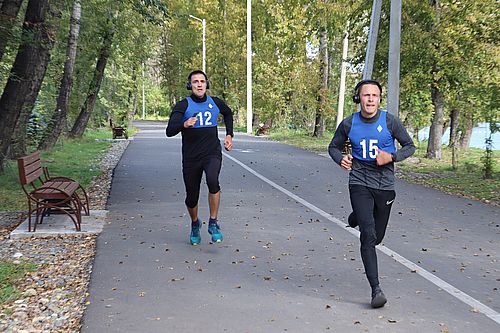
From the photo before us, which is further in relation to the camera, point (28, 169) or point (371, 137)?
point (28, 169)

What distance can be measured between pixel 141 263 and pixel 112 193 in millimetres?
6017

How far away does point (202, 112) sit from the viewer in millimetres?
7730

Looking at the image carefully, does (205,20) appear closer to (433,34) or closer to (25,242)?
(433,34)

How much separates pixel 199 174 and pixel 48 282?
2.31m

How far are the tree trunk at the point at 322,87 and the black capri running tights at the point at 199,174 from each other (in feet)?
84.0

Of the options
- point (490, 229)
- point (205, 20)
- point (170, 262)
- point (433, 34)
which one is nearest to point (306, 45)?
point (433, 34)

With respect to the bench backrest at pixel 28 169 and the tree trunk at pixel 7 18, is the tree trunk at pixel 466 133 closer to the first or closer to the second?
the tree trunk at pixel 7 18

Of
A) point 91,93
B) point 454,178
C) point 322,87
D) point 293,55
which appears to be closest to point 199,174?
point 454,178

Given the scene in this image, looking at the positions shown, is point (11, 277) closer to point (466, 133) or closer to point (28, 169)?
point (28, 169)

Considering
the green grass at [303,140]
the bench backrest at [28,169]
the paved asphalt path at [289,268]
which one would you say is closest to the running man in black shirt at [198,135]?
the paved asphalt path at [289,268]

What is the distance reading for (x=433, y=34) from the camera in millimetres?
19781

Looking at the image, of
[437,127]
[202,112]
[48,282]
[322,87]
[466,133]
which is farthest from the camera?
[466,133]

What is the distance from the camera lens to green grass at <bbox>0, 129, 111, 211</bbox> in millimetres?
11633

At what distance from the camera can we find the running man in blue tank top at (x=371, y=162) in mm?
5574
